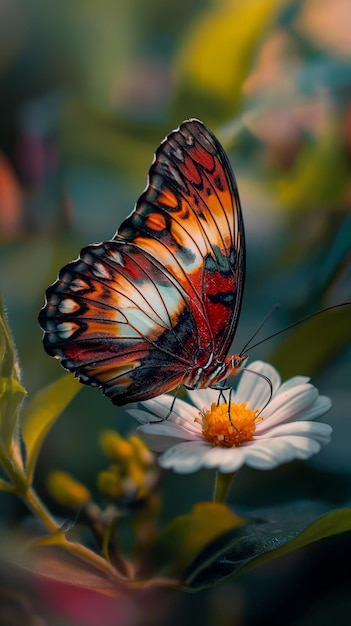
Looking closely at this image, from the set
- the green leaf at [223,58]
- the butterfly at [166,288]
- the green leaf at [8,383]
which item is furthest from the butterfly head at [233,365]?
the green leaf at [223,58]

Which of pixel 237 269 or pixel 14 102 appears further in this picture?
pixel 14 102

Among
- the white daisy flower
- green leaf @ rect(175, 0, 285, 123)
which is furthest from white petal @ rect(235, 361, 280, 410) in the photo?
green leaf @ rect(175, 0, 285, 123)

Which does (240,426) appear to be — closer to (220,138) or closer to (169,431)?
(169,431)

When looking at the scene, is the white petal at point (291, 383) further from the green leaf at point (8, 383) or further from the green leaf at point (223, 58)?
the green leaf at point (223, 58)

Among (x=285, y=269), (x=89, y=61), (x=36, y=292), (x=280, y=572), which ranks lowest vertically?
(x=280, y=572)

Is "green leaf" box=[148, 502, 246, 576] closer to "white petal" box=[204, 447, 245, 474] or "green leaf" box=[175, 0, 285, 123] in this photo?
"white petal" box=[204, 447, 245, 474]

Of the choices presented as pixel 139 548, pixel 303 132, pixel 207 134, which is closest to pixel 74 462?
pixel 139 548

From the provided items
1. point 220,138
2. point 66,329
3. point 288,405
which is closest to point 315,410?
point 288,405

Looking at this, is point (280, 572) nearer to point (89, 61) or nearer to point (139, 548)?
point (139, 548)
